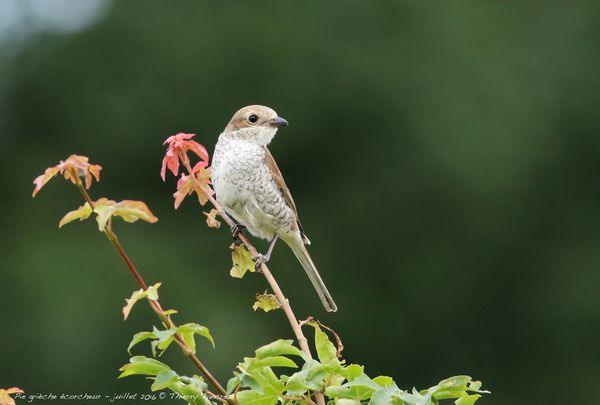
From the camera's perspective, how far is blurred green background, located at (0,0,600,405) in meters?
12.5

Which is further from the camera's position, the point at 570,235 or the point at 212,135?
the point at 570,235

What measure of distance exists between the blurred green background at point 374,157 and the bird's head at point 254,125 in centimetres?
753

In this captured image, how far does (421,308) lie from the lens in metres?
12.9

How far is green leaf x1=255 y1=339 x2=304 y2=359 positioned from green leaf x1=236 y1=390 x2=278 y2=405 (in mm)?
69

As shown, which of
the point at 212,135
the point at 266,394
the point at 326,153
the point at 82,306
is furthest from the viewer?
the point at 326,153

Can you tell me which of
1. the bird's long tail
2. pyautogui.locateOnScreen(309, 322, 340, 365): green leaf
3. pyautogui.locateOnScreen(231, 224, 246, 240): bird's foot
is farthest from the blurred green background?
pyautogui.locateOnScreen(309, 322, 340, 365): green leaf

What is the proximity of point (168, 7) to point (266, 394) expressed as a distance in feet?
38.7

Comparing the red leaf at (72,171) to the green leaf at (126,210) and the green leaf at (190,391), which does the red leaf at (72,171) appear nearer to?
the green leaf at (126,210)

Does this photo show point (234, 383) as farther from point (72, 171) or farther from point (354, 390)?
point (72, 171)

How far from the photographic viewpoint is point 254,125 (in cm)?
430

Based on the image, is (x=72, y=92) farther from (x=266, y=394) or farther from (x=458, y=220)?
(x=266, y=394)

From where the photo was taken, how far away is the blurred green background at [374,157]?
41.0 ft

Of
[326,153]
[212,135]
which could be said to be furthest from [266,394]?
[326,153]

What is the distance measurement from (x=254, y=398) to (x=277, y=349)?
0.11m
